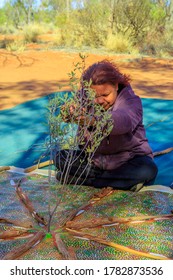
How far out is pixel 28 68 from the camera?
8648mm

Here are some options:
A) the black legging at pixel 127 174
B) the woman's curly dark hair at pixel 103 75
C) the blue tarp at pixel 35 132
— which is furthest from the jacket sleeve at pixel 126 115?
the blue tarp at pixel 35 132

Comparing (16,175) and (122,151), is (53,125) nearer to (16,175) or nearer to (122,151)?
(122,151)

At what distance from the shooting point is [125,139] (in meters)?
2.42

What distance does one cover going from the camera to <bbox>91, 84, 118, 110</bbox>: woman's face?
7.63 ft

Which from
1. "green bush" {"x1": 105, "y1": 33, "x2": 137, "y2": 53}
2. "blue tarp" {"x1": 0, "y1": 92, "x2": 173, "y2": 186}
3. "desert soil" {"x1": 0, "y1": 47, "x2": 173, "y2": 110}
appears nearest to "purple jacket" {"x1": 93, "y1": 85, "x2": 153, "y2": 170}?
"blue tarp" {"x1": 0, "y1": 92, "x2": 173, "y2": 186}

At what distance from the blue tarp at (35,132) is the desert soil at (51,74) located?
42 cm

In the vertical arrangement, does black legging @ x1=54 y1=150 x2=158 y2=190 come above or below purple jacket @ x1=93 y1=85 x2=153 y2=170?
below

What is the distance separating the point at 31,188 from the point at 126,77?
906 mm

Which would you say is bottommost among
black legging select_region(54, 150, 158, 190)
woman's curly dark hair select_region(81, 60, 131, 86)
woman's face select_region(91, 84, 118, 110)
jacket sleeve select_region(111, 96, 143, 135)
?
black legging select_region(54, 150, 158, 190)

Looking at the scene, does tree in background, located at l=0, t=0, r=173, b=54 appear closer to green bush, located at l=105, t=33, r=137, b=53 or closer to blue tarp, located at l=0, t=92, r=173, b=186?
green bush, located at l=105, t=33, r=137, b=53

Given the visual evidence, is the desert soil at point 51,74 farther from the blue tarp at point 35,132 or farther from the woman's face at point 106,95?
the woman's face at point 106,95

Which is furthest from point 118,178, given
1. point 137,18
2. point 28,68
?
point 137,18

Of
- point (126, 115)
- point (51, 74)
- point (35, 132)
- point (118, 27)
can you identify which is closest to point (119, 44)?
point (118, 27)

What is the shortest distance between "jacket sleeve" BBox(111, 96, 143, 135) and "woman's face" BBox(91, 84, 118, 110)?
0.05 meters
